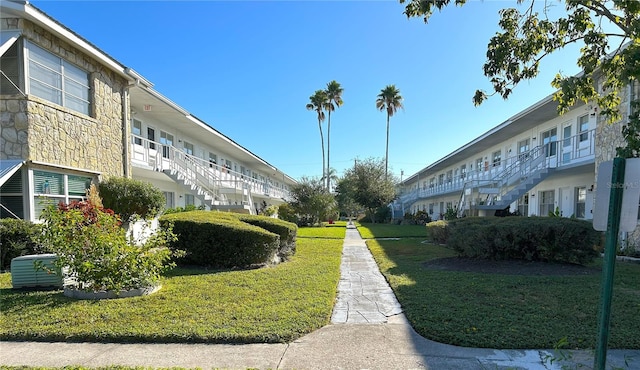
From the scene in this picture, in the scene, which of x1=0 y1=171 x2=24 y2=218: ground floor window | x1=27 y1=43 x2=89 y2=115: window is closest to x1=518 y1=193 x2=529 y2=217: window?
x1=27 y1=43 x2=89 y2=115: window

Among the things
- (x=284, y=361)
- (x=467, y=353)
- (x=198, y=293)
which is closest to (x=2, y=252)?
(x=198, y=293)

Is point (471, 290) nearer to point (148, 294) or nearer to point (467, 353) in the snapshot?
point (467, 353)

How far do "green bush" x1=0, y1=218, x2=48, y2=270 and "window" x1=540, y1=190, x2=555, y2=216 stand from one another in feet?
69.3

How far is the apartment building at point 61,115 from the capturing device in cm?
845

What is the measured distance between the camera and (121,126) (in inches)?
485

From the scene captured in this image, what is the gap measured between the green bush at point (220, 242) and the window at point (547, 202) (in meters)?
16.0

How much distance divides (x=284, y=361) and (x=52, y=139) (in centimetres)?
983

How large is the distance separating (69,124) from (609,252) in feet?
41.4

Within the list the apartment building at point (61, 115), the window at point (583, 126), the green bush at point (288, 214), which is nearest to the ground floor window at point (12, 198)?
the apartment building at point (61, 115)

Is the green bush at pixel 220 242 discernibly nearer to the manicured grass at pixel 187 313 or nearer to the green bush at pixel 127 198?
the manicured grass at pixel 187 313

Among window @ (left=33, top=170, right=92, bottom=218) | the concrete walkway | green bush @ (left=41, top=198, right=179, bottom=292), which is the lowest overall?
the concrete walkway

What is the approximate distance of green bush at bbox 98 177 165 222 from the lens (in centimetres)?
1073

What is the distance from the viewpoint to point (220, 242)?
27.1 ft

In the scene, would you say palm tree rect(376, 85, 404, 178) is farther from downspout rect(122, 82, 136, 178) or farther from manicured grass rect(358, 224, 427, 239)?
downspout rect(122, 82, 136, 178)
